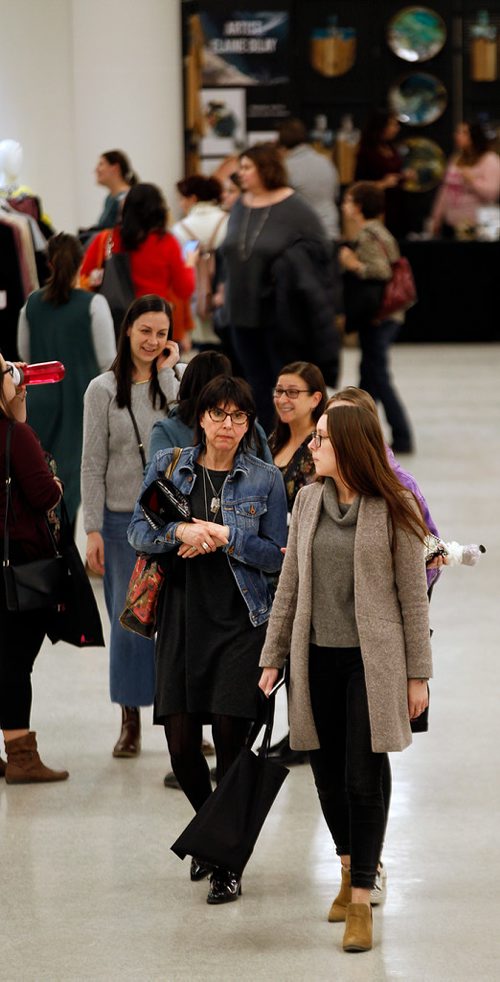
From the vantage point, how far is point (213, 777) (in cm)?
514

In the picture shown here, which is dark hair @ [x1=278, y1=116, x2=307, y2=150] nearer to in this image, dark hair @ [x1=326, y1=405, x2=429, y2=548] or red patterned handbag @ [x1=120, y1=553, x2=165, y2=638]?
red patterned handbag @ [x1=120, y1=553, x2=165, y2=638]

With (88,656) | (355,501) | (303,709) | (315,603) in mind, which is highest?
(355,501)

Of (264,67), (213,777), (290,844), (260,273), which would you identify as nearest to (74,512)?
A: (260,273)

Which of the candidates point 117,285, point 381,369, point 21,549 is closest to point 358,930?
point 21,549

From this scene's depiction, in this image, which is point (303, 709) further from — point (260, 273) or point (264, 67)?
point (264, 67)

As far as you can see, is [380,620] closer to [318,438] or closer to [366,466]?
[366,466]

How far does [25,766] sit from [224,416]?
5.31 ft

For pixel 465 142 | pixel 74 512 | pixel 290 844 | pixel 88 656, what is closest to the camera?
pixel 290 844

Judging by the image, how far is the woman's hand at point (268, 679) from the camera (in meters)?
4.00

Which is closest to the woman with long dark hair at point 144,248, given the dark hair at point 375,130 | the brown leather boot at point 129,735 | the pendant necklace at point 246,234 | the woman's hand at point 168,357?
the pendant necklace at point 246,234

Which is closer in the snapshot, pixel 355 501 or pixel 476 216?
pixel 355 501

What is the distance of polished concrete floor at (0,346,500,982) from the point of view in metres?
3.92

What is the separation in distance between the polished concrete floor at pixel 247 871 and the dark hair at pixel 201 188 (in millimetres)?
3910

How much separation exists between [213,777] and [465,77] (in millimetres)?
14236
